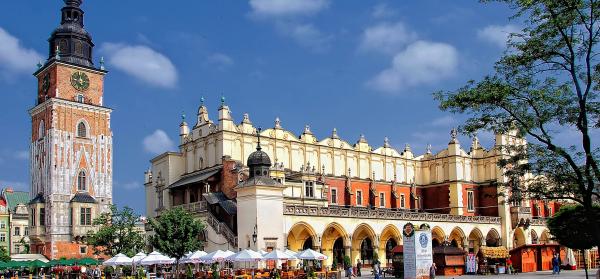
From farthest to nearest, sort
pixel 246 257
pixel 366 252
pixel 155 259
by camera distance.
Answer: pixel 366 252, pixel 155 259, pixel 246 257

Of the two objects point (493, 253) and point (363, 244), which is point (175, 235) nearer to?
point (363, 244)

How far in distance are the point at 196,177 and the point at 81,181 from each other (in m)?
18.7

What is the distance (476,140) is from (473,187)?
5.84 meters

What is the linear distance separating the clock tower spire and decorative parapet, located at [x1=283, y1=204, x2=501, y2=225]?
26674 mm

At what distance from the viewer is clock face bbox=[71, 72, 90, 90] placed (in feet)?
237

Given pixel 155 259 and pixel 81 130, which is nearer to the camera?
pixel 155 259

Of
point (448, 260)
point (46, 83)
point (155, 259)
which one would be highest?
point (46, 83)

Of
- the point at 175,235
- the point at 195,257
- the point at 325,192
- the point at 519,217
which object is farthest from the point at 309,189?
the point at 519,217

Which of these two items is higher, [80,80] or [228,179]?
[80,80]

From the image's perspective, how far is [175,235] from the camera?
144 ft

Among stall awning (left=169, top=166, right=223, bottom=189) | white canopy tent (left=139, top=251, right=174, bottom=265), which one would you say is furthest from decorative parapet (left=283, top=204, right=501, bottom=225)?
stall awning (left=169, top=166, right=223, bottom=189)

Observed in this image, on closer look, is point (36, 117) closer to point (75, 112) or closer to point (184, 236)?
point (75, 112)

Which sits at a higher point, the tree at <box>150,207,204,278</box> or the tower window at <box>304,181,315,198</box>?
the tower window at <box>304,181,315,198</box>

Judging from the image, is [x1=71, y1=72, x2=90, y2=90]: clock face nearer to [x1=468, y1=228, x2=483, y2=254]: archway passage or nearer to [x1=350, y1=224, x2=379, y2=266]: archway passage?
[x1=350, y1=224, x2=379, y2=266]: archway passage
